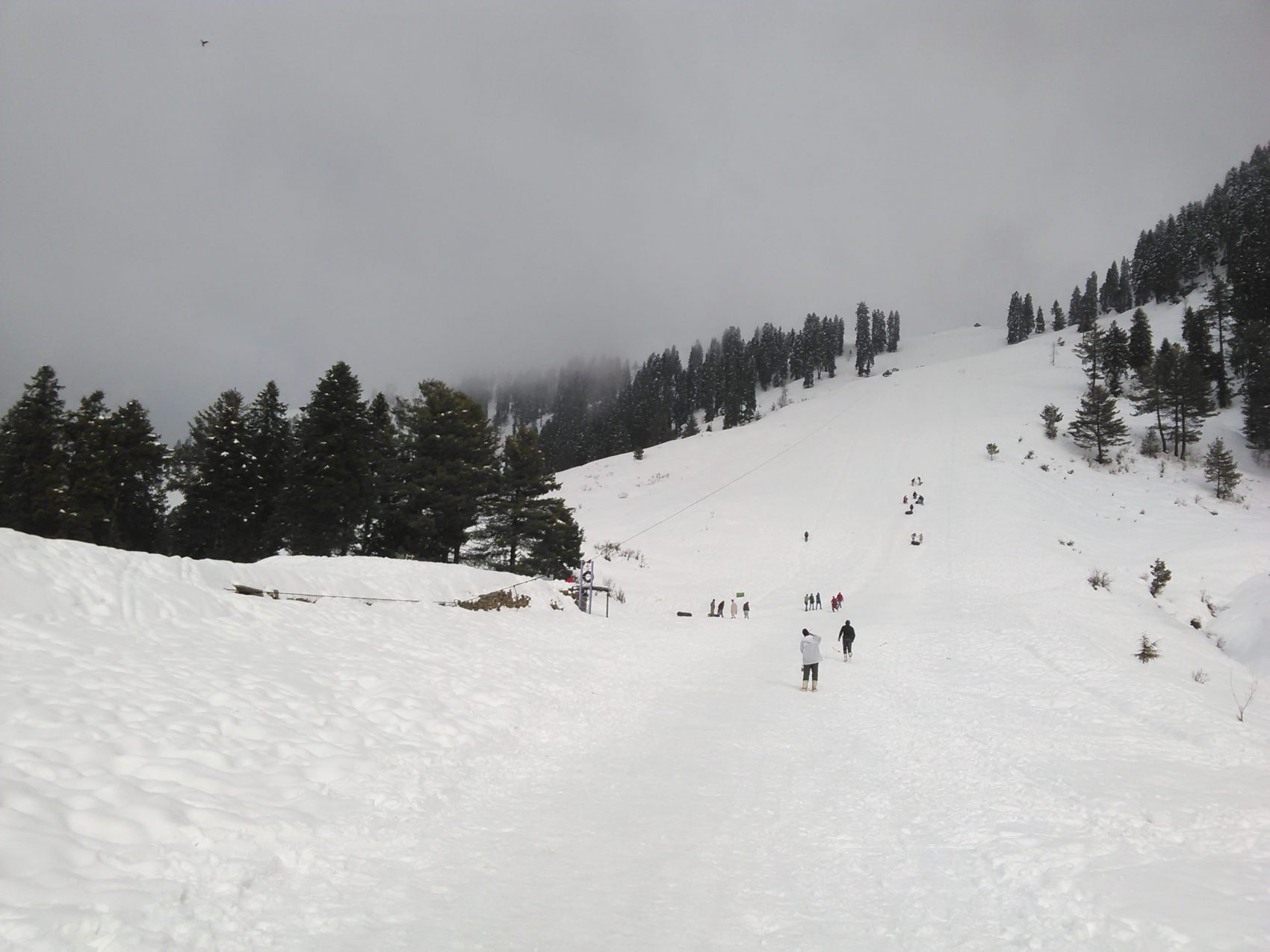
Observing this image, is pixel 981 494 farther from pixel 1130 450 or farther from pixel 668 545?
pixel 668 545

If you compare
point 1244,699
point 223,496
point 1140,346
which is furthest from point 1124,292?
point 223,496

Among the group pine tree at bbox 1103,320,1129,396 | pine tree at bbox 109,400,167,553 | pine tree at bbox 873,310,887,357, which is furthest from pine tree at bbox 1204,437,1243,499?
pine tree at bbox 873,310,887,357

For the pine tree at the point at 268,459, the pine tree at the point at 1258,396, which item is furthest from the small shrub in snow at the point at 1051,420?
the pine tree at the point at 268,459

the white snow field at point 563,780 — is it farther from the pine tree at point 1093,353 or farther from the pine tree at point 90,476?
the pine tree at point 1093,353

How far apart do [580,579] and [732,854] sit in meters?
19.5

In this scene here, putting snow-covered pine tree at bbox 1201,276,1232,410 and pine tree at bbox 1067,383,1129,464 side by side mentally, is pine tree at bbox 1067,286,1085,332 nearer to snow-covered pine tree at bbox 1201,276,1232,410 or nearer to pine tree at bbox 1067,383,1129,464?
snow-covered pine tree at bbox 1201,276,1232,410

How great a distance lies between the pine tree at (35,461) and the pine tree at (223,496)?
566 cm

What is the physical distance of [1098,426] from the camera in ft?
185

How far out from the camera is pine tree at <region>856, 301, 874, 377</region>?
156 m

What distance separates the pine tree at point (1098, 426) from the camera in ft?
182

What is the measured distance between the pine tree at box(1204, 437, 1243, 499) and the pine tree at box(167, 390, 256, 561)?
229 ft

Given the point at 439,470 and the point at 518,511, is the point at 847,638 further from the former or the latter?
the point at 439,470

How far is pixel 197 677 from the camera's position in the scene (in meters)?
7.35

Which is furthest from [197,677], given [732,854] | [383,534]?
[383,534]
